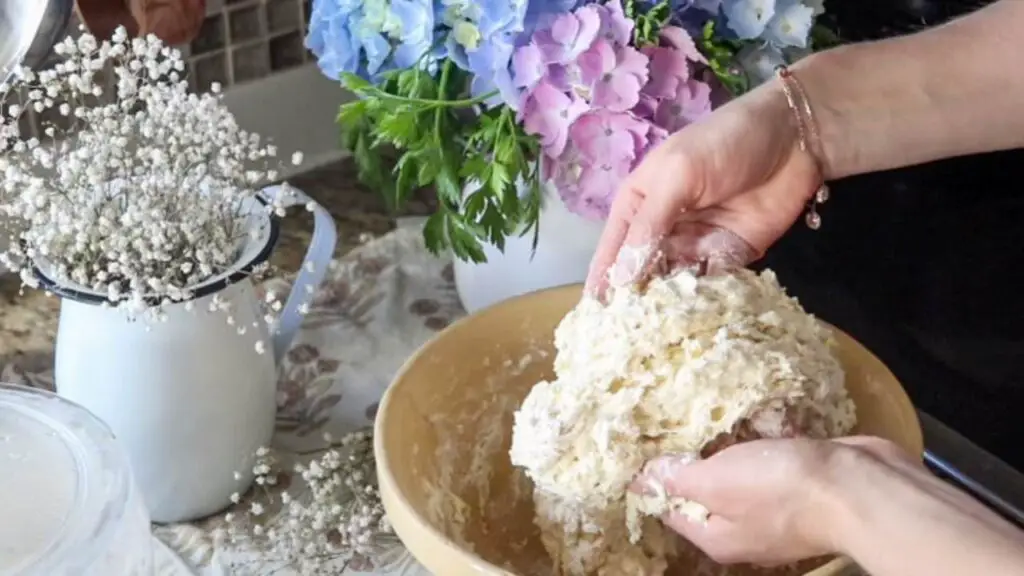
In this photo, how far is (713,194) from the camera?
0.71 metres

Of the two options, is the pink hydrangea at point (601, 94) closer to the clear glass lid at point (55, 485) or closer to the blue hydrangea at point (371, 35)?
the blue hydrangea at point (371, 35)

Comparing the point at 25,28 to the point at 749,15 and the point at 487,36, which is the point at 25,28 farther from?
the point at 749,15

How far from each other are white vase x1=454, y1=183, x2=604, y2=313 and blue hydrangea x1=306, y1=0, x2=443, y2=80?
133 mm

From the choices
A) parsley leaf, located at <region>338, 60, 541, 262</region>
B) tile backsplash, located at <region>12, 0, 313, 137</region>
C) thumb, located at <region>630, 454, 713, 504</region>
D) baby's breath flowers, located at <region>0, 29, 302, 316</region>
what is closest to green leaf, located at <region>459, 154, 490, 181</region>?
parsley leaf, located at <region>338, 60, 541, 262</region>

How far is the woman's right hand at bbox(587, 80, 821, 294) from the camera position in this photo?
2.22ft

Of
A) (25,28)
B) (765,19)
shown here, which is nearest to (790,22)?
(765,19)

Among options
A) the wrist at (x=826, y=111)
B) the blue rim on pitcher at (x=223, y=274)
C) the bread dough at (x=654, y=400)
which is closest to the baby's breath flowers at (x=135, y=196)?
the blue rim on pitcher at (x=223, y=274)

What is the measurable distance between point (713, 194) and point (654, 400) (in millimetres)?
164

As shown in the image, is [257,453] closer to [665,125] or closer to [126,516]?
[126,516]

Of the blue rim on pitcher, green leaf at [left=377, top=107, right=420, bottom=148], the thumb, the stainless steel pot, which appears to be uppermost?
the stainless steel pot

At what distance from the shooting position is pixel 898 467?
0.52 meters

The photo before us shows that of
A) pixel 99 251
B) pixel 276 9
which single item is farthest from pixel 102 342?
pixel 276 9

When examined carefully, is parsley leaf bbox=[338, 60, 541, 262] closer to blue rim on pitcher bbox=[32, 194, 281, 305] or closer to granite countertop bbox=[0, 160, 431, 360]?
blue rim on pitcher bbox=[32, 194, 281, 305]

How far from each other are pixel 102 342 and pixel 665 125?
1.20ft
